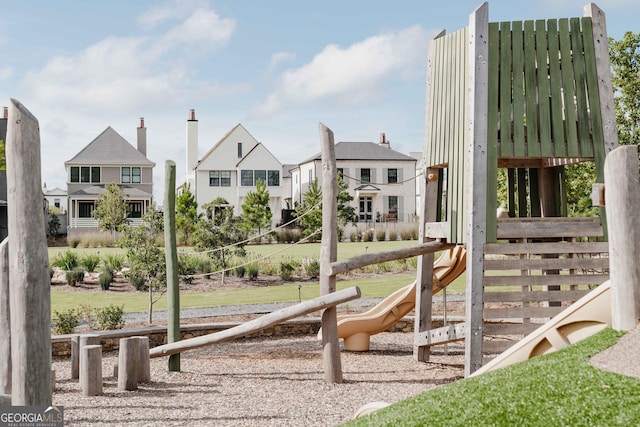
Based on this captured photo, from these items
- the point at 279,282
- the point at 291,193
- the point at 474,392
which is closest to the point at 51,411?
the point at 474,392

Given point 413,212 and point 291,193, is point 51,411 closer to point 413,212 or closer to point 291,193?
point 413,212

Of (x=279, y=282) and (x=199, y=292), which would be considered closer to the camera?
(x=199, y=292)

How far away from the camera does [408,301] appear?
35.1ft

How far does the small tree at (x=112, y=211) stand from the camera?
35.1 meters

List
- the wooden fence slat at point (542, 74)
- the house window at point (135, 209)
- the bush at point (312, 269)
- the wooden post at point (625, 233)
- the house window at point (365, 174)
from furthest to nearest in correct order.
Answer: the house window at point (365, 174)
the house window at point (135, 209)
the bush at point (312, 269)
the wooden fence slat at point (542, 74)
the wooden post at point (625, 233)

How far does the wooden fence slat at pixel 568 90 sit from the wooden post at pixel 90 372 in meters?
6.00

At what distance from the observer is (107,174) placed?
4350 cm

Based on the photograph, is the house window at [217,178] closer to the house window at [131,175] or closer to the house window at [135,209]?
the house window at [131,175]

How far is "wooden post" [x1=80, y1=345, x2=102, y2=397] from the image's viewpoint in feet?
25.1

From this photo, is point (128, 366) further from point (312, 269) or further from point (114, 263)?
point (312, 269)

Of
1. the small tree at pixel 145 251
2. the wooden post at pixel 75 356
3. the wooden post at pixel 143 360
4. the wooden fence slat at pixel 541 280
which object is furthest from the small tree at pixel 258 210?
the wooden fence slat at pixel 541 280

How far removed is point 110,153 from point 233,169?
7973 millimetres

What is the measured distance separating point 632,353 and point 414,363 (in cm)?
497

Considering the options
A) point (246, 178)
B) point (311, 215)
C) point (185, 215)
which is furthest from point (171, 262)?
point (246, 178)
